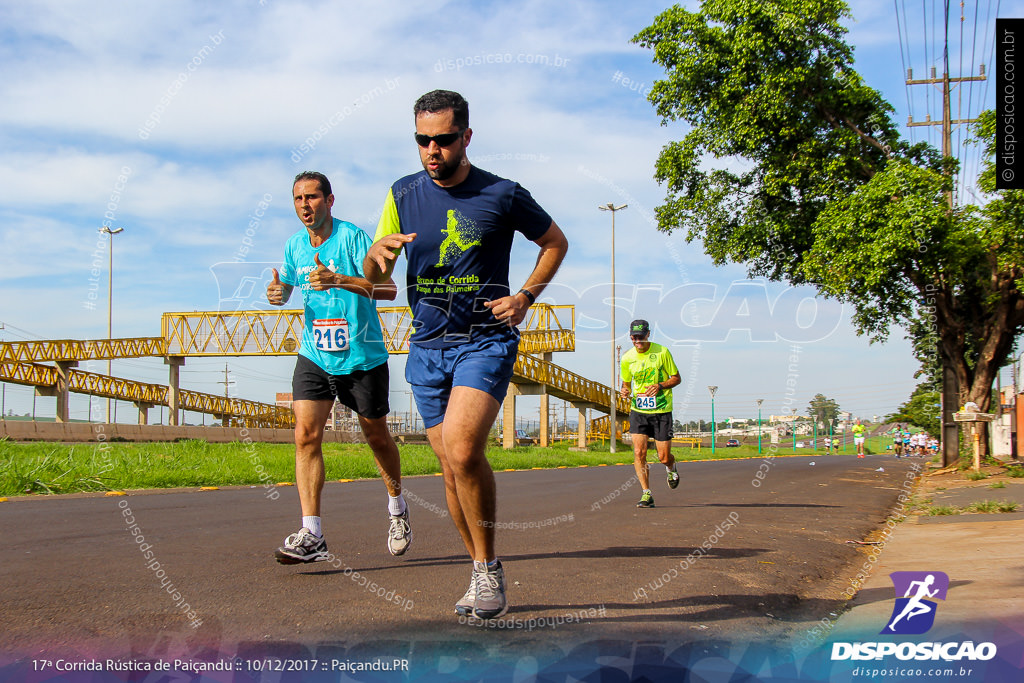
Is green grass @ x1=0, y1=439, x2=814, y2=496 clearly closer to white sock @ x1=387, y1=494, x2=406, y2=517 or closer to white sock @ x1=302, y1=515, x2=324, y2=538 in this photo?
white sock @ x1=302, y1=515, x2=324, y2=538

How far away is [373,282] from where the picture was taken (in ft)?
12.7

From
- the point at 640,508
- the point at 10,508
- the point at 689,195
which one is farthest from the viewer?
the point at 689,195

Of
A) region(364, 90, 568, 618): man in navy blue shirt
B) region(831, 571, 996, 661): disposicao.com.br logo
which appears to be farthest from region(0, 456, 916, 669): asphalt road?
region(364, 90, 568, 618): man in navy blue shirt

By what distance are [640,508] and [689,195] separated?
39.4ft

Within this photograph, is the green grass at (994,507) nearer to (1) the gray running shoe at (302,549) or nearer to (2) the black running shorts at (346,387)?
(2) the black running shorts at (346,387)

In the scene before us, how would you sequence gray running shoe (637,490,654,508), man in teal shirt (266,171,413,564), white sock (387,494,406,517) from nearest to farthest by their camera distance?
man in teal shirt (266,171,413,564) → white sock (387,494,406,517) → gray running shoe (637,490,654,508)

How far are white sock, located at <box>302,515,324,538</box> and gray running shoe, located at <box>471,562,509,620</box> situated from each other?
1.57 m

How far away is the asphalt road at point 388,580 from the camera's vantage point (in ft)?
10.4

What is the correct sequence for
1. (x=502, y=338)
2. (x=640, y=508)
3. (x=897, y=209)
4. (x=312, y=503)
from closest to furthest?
(x=502, y=338) → (x=312, y=503) → (x=640, y=508) → (x=897, y=209)

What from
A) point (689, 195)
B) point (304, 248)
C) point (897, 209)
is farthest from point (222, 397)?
point (304, 248)

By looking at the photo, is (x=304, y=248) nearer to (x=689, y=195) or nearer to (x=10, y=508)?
(x=10, y=508)

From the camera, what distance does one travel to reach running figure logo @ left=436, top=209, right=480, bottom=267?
3.71 m

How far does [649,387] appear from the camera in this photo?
9141 millimetres

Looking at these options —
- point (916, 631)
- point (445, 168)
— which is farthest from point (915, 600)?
point (445, 168)
